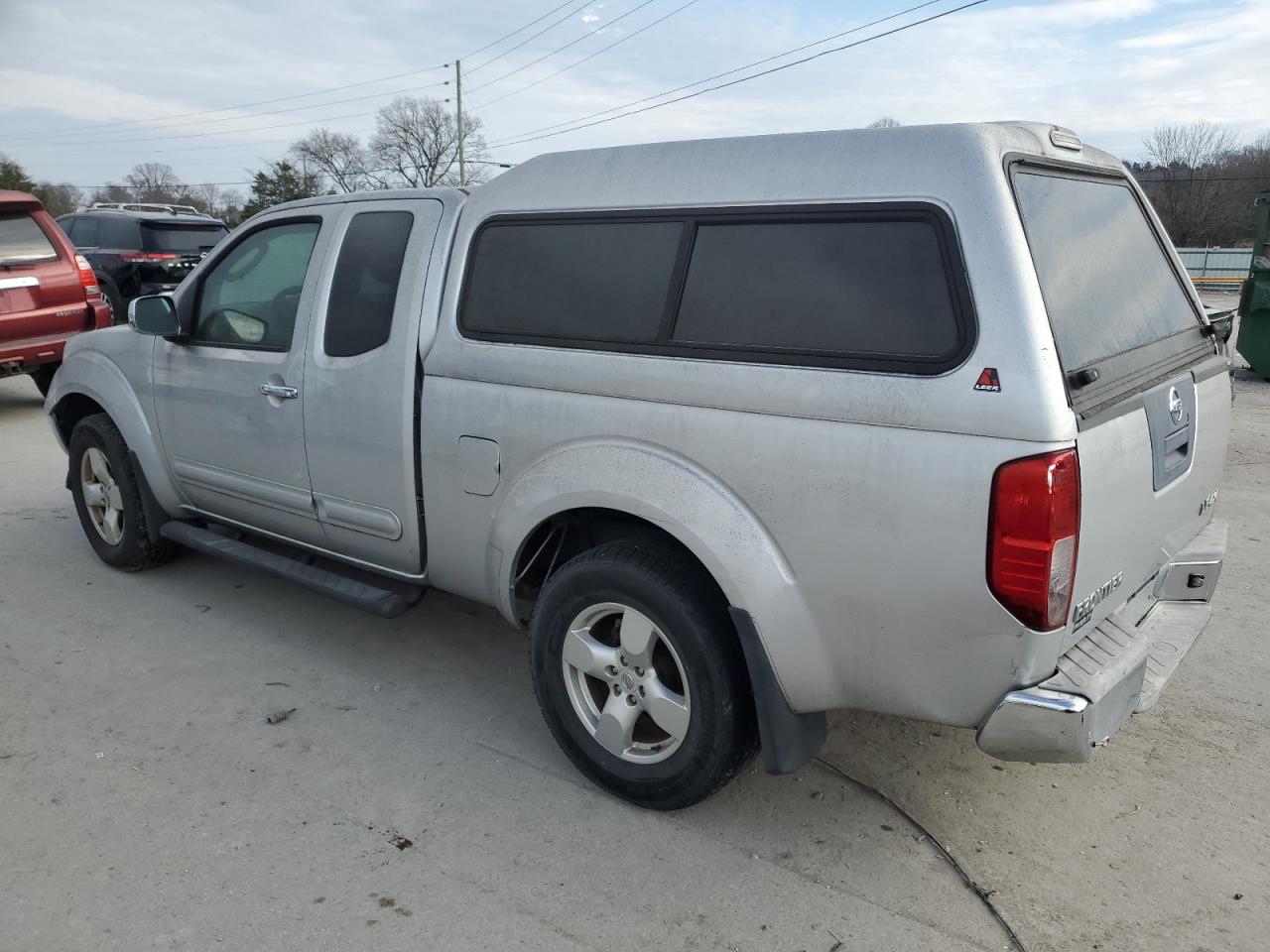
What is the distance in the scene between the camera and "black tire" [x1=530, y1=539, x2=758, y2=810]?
9.38ft

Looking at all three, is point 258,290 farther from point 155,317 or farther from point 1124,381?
point 1124,381

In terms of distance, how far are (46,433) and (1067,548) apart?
9.05 meters

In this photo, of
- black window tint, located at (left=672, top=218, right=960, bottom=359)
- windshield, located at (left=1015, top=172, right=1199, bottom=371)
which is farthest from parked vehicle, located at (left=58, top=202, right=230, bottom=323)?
windshield, located at (left=1015, top=172, right=1199, bottom=371)

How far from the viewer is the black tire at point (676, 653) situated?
286cm

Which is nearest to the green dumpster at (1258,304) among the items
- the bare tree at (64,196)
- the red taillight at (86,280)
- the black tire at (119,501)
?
the black tire at (119,501)

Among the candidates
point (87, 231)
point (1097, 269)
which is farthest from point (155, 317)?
point (87, 231)

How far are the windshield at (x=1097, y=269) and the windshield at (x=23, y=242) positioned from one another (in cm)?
902

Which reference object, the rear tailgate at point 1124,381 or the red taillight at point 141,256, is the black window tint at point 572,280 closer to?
the rear tailgate at point 1124,381

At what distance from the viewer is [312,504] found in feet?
13.3

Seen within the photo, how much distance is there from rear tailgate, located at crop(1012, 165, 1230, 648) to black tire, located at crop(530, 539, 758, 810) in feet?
3.06

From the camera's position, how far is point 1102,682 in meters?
2.51

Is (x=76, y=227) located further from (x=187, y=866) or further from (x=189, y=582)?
(x=187, y=866)

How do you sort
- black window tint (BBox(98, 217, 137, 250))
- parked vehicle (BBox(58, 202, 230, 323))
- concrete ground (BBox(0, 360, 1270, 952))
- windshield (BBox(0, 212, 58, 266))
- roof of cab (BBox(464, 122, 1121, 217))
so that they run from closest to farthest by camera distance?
roof of cab (BBox(464, 122, 1121, 217)) < concrete ground (BBox(0, 360, 1270, 952)) < windshield (BBox(0, 212, 58, 266)) < parked vehicle (BBox(58, 202, 230, 323)) < black window tint (BBox(98, 217, 137, 250))

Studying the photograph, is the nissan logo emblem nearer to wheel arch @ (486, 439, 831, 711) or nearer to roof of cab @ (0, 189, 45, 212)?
wheel arch @ (486, 439, 831, 711)
